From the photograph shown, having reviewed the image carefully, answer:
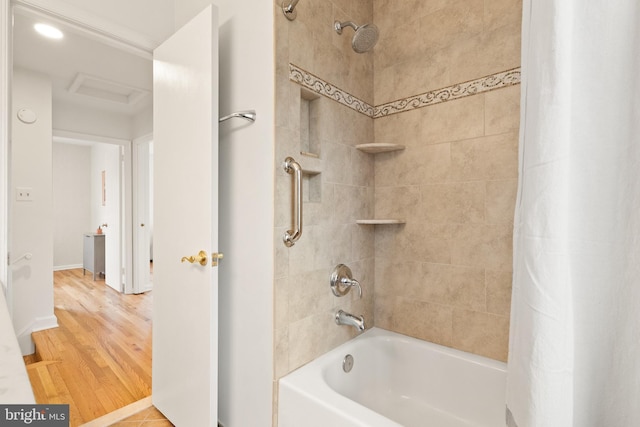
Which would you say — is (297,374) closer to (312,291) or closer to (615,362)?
(312,291)

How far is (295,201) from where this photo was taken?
136 centimetres

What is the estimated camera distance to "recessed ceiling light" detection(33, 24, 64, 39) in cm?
233

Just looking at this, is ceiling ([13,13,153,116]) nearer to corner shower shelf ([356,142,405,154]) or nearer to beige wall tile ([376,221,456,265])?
corner shower shelf ([356,142,405,154])

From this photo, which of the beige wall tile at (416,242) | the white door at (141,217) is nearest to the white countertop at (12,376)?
the beige wall tile at (416,242)

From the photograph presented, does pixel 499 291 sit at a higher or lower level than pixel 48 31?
lower

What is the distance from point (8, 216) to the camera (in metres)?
1.42

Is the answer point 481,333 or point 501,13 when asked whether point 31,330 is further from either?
point 501,13

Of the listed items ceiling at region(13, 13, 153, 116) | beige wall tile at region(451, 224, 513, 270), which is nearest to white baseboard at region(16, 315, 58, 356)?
ceiling at region(13, 13, 153, 116)

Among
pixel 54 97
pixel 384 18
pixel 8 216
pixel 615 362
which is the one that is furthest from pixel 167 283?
pixel 54 97

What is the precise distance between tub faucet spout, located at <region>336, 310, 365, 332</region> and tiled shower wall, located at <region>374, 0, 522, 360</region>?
0.37 meters

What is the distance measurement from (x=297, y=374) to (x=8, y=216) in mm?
1486

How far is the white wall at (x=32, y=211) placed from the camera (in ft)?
9.09

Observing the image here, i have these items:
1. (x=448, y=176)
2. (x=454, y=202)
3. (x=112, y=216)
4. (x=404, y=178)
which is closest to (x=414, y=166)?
(x=404, y=178)

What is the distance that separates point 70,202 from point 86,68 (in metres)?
4.19
